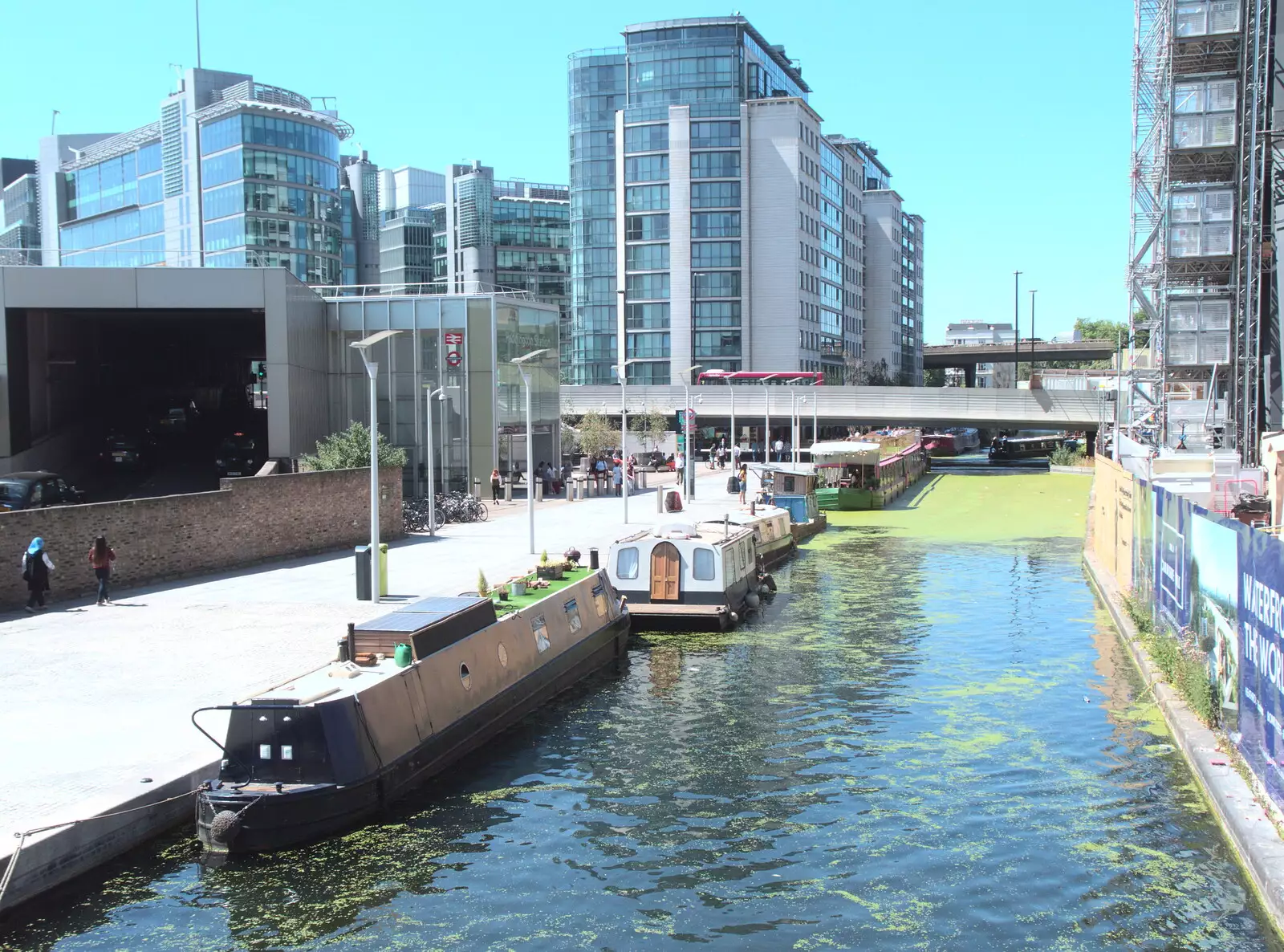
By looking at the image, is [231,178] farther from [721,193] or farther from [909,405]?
[909,405]

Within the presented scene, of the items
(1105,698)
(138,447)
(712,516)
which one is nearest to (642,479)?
(712,516)

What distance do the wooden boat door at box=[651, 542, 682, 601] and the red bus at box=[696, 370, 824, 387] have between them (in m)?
46.8

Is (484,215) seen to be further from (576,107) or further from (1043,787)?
(1043,787)

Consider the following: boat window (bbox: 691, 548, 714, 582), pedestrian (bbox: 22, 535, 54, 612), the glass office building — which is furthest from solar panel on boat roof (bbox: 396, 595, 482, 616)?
the glass office building

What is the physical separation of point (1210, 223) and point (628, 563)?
3097 cm

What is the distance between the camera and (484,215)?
14625 centimetres

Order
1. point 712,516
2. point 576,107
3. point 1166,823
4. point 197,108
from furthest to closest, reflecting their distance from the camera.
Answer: point 576,107 → point 197,108 → point 712,516 → point 1166,823

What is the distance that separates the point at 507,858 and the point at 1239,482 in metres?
21.7

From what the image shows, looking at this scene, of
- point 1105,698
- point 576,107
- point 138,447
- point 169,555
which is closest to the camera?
point 1105,698

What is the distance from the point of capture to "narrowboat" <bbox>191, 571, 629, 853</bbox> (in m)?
13.2

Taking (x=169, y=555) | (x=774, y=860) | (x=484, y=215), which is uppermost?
(x=484, y=215)

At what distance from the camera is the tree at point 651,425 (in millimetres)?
81344

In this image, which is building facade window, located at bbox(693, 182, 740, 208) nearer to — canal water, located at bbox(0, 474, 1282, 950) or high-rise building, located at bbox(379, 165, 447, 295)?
high-rise building, located at bbox(379, 165, 447, 295)

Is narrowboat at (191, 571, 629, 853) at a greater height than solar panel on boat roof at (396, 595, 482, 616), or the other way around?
solar panel on boat roof at (396, 595, 482, 616)
